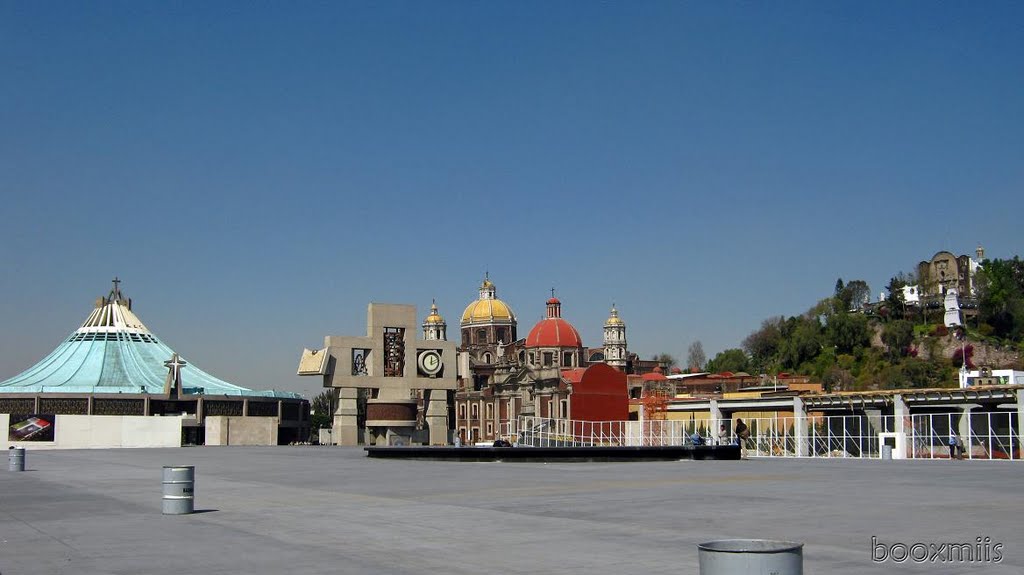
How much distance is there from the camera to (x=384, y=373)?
2840 inches

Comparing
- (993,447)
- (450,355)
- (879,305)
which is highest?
(879,305)

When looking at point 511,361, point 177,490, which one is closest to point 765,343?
point 511,361

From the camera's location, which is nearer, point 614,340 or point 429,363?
point 429,363

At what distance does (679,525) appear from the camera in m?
13.7

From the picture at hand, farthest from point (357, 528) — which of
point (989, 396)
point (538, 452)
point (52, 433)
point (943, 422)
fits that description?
point (52, 433)

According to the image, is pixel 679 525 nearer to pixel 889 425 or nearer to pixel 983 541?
pixel 983 541

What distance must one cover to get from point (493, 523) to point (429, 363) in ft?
198

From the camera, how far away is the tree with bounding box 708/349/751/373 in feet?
577

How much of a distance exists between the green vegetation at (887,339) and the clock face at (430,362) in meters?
74.3

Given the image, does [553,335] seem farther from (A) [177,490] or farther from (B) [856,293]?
(A) [177,490]

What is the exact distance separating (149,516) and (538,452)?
23463 mm

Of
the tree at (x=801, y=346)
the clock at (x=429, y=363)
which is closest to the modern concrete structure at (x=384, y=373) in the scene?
the clock at (x=429, y=363)

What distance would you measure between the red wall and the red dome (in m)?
77.6

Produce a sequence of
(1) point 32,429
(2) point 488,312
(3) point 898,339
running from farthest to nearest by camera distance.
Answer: (2) point 488,312, (3) point 898,339, (1) point 32,429
